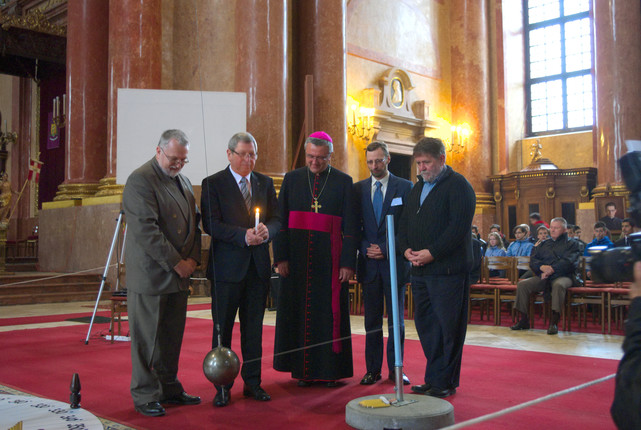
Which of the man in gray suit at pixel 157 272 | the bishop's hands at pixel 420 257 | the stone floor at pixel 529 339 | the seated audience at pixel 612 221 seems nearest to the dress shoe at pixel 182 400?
the man in gray suit at pixel 157 272

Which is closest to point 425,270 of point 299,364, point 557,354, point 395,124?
point 299,364

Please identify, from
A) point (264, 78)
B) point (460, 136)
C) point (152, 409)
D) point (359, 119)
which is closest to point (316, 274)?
point (152, 409)

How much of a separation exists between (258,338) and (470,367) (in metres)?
1.87

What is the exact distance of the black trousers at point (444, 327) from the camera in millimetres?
4012

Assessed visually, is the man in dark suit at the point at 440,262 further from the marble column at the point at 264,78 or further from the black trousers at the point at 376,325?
the marble column at the point at 264,78

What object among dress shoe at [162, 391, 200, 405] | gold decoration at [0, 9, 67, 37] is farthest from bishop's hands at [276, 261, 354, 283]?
gold decoration at [0, 9, 67, 37]

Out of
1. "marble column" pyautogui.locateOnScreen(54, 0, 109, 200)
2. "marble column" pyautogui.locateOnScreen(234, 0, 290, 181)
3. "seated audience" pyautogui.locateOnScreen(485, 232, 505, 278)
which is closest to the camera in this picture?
"seated audience" pyautogui.locateOnScreen(485, 232, 505, 278)

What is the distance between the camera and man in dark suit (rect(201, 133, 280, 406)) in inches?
157

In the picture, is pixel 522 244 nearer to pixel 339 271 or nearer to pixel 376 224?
pixel 376 224

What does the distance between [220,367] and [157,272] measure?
735 millimetres

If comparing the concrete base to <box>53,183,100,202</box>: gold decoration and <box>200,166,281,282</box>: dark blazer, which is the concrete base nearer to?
<box>200,166,281,282</box>: dark blazer

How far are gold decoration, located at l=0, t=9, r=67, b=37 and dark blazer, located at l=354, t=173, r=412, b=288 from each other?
42.0 feet

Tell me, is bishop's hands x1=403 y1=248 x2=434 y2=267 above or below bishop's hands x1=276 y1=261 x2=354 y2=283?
above

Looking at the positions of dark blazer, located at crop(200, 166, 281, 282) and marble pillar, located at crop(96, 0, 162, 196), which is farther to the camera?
marble pillar, located at crop(96, 0, 162, 196)
